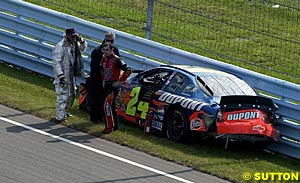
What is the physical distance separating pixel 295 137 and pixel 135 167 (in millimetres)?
3460

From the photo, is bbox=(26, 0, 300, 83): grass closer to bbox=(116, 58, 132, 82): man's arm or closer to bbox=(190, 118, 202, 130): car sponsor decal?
bbox=(116, 58, 132, 82): man's arm

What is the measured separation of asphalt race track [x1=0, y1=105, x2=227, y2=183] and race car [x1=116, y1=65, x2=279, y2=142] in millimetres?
1303

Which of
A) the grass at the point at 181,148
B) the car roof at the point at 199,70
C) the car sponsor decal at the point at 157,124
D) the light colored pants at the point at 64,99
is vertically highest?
the car roof at the point at 199,70

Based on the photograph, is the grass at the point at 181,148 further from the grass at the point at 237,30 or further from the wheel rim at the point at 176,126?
the grass at the point at 237,30

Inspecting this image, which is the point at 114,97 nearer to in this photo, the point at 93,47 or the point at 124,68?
the point at 124,68

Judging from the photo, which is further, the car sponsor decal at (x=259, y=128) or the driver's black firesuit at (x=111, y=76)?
the driver's black firesuit at (x=111, y=76)

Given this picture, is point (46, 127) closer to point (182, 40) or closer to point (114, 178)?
point (114, 178)

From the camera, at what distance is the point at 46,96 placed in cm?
1861

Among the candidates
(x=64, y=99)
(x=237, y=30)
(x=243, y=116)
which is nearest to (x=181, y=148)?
(x=243, y=116)

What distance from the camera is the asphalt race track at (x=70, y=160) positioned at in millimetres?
13125

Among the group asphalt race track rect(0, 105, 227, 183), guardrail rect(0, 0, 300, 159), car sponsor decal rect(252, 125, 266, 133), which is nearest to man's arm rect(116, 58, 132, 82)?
asphalt race track rect(0, 105, 227, 183)

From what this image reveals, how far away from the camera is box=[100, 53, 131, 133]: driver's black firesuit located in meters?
16.4

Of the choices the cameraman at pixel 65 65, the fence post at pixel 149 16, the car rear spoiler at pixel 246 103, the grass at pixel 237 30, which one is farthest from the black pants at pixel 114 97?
the grass at pixel 237 30

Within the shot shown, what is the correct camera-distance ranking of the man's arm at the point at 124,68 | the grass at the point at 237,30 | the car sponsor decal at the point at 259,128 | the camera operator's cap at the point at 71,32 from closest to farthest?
the car sponsor decal at the point at 259,128
the man's arm at the point at 124,68
the camera operator's cap at the point at 71,32
the grass at the point at 237,30
